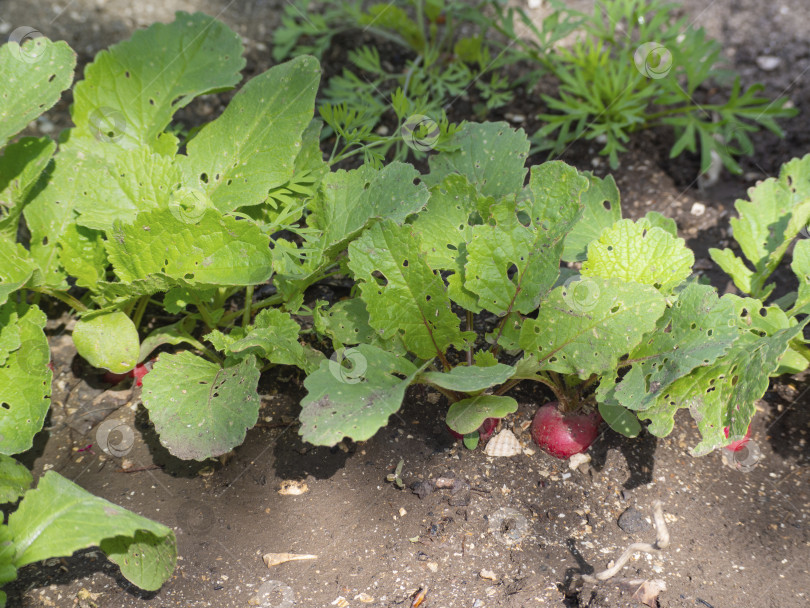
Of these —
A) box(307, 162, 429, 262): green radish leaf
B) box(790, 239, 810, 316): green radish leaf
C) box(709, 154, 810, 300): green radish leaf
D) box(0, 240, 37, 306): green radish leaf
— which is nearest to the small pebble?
box(709, 154, 810, 300): green radish leaf

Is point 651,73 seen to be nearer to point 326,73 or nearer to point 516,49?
point 516,49

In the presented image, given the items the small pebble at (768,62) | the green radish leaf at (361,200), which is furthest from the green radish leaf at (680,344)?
the small pebble at (768,62)

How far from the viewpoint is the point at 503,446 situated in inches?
67.2

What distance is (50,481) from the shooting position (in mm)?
1391

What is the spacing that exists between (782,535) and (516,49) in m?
1.91

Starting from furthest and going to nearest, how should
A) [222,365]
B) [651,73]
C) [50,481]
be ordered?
[651,73] < [222,365] < [50,481]

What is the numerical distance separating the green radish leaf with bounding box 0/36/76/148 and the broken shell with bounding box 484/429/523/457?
1.37m

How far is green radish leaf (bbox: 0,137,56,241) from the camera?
70.9 inches

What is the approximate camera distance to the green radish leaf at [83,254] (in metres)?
1.80

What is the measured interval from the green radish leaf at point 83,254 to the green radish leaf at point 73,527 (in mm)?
590

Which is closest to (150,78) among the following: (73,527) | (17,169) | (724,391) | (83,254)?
(17,169)

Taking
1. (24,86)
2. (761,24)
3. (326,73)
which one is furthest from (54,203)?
(761,24)

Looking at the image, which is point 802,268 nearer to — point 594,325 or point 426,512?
point 594,325

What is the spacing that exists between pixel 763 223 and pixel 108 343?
172 centimetres
